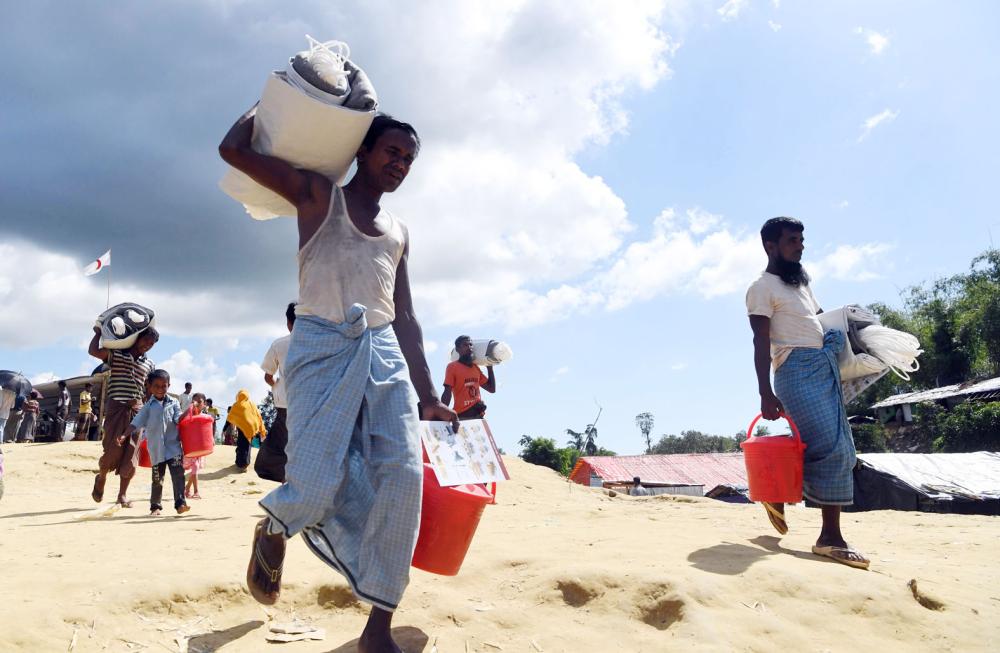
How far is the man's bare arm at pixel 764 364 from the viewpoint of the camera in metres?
3.96

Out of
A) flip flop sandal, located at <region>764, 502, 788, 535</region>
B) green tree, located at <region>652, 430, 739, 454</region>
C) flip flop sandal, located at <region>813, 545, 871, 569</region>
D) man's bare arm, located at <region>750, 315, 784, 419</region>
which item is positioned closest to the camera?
flip flop sandal, located at <region>813, 545, 871, 569</region>

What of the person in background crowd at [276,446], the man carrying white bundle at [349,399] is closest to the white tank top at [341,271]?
the man carrying white bundle at [349,399]

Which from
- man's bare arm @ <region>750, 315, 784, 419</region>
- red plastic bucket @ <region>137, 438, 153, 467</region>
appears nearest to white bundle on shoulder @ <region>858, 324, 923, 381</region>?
man's bare arm @ <region>750, 315, 784, 419</region>

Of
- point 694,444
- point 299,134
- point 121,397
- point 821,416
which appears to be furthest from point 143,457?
point 694,444

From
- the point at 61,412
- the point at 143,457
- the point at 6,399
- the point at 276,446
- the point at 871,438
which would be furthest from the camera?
the point at 871,438

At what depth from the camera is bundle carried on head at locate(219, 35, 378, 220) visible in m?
2.26

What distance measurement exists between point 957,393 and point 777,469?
98.4 feet

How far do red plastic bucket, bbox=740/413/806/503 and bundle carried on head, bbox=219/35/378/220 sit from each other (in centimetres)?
284

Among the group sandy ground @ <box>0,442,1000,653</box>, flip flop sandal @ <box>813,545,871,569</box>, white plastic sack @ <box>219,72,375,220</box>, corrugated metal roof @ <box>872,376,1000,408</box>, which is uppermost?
corrugated metal roof @ <box>872,376,1000,408</box>

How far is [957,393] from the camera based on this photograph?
2800cm

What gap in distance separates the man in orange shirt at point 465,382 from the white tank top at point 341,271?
16.6 ft

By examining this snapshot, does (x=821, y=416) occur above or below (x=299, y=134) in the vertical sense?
below

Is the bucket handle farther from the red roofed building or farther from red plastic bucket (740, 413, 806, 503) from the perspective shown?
the red roofed building

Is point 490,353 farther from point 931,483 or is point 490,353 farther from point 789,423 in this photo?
point 931,483
